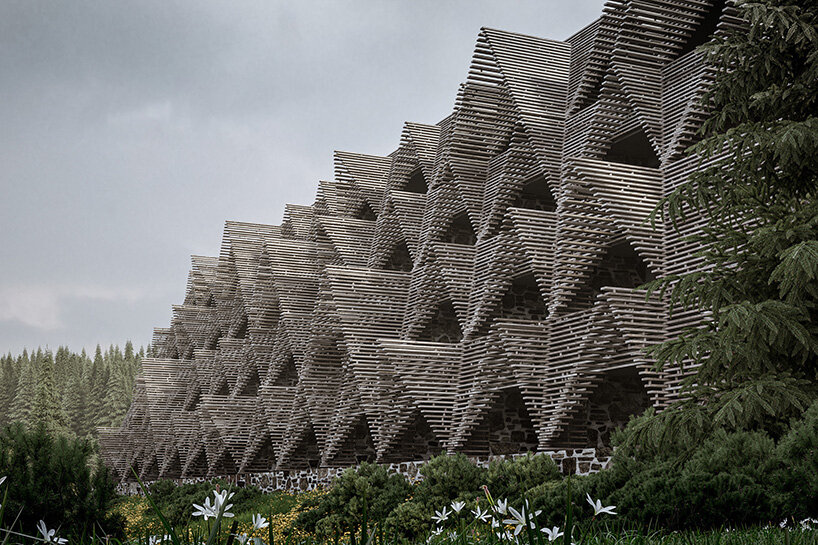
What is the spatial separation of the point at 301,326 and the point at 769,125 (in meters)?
27.1

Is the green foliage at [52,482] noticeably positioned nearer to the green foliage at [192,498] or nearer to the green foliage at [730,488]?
the green foliage at [730,488]

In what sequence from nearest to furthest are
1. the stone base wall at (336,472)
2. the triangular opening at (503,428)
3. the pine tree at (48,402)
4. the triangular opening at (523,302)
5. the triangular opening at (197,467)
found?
the stone base wall at (336,472)
the triangular opening at (503,428)
the triangular opening at (523,302)
the triangular opening at (197,467)
the pine tree at (48,402)

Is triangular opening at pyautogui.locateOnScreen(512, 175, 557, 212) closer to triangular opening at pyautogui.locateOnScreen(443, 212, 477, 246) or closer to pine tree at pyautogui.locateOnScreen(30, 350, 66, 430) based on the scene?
triangular opening at pyautogui.locateOnScreen(443, 212, 477, 246)

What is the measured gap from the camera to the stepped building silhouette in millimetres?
18531

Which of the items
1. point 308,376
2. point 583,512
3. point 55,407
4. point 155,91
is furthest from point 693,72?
point 55,407

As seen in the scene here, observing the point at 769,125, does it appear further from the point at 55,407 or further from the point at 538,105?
the point at 55,407

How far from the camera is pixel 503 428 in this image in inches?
918

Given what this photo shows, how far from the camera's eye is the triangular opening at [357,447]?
3117 centimetres

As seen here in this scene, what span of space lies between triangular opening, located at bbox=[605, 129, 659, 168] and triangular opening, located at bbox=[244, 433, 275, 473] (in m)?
22.6

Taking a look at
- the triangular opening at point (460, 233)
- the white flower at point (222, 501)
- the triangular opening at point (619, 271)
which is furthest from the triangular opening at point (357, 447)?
the white flower at point (222, 501)

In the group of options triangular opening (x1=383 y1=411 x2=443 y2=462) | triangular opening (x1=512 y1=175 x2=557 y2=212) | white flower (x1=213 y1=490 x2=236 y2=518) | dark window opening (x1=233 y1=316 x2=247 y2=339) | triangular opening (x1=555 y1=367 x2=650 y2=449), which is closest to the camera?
white flower (x1=213 y1=490 x2=236 y2=518)

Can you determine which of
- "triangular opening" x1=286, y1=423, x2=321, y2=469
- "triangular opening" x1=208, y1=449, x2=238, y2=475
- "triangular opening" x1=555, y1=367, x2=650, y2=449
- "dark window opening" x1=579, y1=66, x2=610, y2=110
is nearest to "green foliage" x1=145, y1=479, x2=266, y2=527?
"triangular opening" x1=286, y1=423, x2=321, y2=469

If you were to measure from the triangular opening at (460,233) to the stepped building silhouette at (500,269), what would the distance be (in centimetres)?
5

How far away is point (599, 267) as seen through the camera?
20.9 meters
